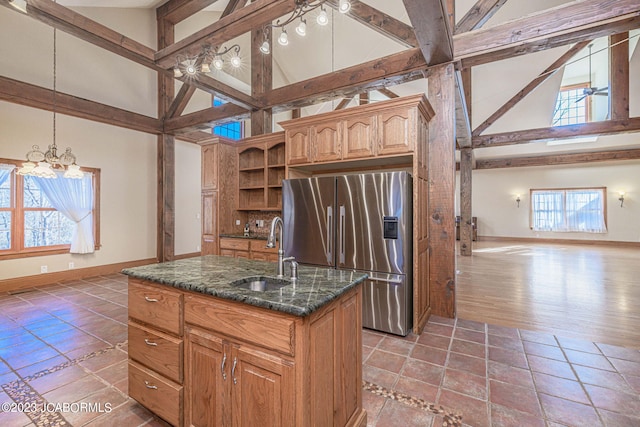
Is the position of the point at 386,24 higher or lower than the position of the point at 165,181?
higher

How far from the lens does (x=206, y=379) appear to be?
1.44m

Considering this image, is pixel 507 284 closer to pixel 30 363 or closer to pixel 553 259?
pixel 553 259

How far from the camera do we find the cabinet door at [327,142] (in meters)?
3.33

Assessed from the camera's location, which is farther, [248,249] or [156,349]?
[248,249]

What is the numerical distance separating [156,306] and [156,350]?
26cm

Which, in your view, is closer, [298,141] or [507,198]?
[298,141]

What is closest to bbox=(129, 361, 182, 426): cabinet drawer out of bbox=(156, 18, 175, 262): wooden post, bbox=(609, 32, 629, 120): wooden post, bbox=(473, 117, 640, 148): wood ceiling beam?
bbox=(156, 18, 175, 262): wooden post

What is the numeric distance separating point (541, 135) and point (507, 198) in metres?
4.33

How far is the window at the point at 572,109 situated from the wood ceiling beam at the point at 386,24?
8613 millimetres

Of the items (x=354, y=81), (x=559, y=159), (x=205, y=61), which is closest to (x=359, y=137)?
(x=354, y=81)

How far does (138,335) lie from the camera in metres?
1.75

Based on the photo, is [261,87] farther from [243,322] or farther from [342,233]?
[243,322]

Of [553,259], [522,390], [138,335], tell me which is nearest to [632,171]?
[553,259]

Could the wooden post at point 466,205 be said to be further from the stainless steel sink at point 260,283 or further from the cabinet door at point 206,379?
the cabinet door at point 206,379
